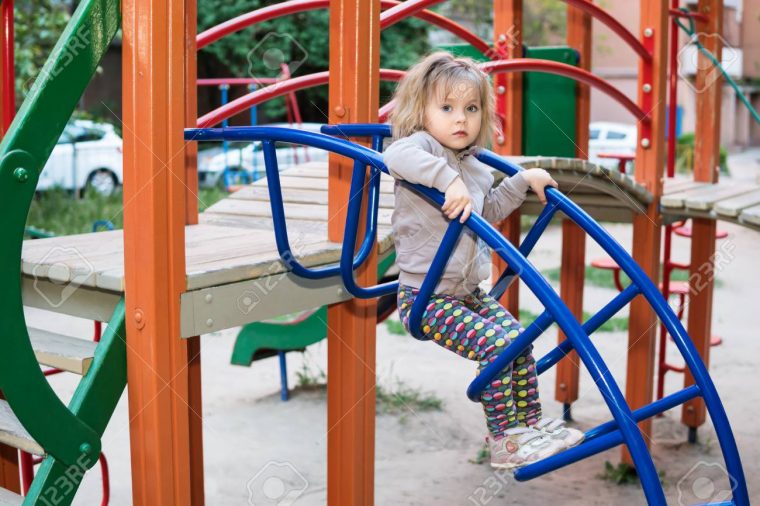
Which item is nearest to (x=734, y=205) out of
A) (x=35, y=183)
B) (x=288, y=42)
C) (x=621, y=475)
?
(x=621, y=475)

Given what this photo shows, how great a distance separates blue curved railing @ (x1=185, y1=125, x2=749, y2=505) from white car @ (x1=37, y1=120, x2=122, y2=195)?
10850 mm

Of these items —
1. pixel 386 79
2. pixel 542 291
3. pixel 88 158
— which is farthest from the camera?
pixel 88 158

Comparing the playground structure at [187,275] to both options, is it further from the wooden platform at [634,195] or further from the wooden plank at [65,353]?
the wooden platform at [634,195]

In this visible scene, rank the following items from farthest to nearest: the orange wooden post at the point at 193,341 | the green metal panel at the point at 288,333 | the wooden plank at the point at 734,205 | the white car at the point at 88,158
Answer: the white car at the point at 88,158 < the green metal panel at the point at 288,333 < the wooden plank at the point at 734,205 < the orange wooden post at the point at 193,341

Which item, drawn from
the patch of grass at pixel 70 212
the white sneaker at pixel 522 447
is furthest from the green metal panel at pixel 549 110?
the patch of grass at pixel 70 212

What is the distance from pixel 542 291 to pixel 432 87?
0.62 m

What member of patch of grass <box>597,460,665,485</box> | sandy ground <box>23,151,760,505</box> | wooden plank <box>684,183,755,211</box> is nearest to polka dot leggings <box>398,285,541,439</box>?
sandy ground <box>23,151,760,505</box>

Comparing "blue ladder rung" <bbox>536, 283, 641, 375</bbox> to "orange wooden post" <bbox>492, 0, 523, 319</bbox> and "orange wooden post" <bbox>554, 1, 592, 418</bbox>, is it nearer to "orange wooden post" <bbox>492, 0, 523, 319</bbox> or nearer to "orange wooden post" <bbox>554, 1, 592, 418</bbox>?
"orange wooden post" <bbox>492, 0, 523, 319</bbox>

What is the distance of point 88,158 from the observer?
1352 cm

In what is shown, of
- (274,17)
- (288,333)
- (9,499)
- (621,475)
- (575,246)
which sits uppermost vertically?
(274,17)

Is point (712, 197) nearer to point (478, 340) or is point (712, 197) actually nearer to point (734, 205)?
point (734, 205)

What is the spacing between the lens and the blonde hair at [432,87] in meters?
2.33

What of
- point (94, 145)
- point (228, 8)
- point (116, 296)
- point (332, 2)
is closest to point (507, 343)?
point (116, 296)

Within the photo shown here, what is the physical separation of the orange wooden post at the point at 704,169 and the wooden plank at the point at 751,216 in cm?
102
